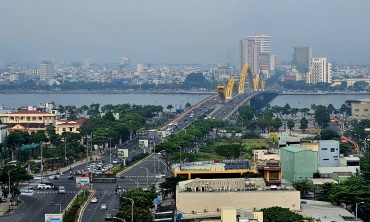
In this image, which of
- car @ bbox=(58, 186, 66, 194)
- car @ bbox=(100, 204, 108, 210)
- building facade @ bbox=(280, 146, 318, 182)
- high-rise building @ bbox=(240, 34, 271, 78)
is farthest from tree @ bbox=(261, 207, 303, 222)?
high-rise building @ bbox=(240, 34, 271, 78)

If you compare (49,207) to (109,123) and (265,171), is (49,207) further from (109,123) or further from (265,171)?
(109,123)

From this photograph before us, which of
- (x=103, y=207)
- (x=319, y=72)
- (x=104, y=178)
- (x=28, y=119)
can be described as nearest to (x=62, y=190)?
(x=104, y=178)

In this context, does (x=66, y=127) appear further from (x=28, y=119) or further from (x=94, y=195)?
(x=94, y=195)

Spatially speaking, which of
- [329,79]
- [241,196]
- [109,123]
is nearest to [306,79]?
[329,79]

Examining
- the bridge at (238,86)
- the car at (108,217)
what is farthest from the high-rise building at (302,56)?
the car at (108,217)

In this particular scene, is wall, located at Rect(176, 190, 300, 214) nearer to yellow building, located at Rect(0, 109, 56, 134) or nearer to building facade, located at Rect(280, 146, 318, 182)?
building facade, located at Rect(280, 146, 318, 182)
